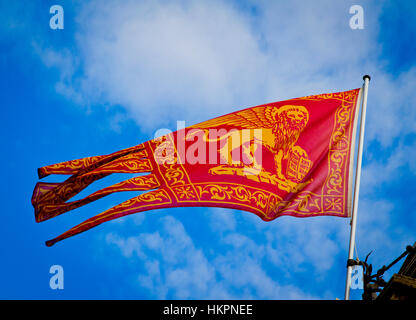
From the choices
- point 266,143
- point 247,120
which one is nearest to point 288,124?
point 266,143

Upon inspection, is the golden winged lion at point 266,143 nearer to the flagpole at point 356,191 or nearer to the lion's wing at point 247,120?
the lion's wing at point 247,120

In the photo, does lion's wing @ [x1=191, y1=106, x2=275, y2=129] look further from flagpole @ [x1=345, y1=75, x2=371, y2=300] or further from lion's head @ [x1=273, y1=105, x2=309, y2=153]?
flagpole @ [x1=345, y1=75, x2=371, y2=300]

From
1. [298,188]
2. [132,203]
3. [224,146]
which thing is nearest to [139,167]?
[132,203]

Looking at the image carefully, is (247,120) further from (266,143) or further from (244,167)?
(244,167)

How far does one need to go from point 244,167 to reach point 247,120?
5.85ft

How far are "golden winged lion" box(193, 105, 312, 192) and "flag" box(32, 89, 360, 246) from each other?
0.03 meters

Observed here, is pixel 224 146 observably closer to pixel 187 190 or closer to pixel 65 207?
pixel 187 190

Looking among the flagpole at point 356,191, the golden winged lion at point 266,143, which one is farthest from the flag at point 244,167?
the flagpole at point 356,191

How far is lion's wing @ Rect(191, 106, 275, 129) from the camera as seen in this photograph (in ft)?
52.5

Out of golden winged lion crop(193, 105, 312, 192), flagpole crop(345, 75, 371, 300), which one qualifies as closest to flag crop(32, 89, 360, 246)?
golden winged lion crop(193, 105, 312, 192)

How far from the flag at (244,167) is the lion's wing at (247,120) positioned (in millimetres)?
33

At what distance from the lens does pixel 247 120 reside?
1608 cm
